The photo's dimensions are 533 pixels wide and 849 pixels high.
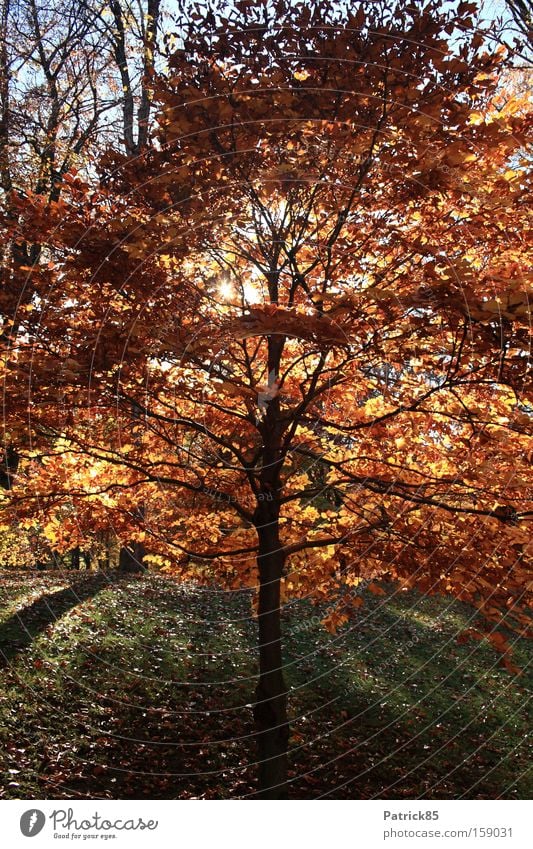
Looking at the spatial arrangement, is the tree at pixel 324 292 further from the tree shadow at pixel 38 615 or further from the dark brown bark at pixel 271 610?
the tree shadow at pixel 38 615

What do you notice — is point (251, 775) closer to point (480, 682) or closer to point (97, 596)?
point (97, 596)

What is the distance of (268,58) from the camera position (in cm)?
532

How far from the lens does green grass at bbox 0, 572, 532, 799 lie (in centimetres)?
844

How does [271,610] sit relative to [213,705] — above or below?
above

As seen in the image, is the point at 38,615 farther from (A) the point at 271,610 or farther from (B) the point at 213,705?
(A) the point at 271,610

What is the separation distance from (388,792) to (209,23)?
9.36 m

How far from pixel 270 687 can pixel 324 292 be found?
12.7 feet

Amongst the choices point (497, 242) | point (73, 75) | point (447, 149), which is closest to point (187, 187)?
point (447, 149)

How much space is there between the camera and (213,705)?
33.7 feet

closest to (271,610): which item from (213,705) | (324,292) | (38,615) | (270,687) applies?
(270,687)

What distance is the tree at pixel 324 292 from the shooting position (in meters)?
4.93

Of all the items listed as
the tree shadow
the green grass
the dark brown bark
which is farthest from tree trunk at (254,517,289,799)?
the tree shadow

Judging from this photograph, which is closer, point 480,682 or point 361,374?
point 361,374

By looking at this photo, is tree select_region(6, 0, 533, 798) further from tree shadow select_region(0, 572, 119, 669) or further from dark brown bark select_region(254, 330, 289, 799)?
tree shadow select_region(0, 572, 119, 669)
